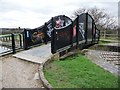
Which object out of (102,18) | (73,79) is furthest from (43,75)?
(102,18)

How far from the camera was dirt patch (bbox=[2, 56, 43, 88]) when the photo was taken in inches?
202

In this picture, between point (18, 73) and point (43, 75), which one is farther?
A: point (18, 73)

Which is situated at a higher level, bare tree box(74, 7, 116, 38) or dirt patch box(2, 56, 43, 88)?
bare tree box(74, 7, 116, 38)

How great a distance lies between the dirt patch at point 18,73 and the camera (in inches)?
202

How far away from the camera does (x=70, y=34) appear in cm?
950

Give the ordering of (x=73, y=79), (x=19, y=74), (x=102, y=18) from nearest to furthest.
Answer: (x=73, y=79), (x=19, y=74), (x=102, y=18)

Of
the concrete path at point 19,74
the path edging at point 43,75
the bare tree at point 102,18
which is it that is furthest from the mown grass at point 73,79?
the bare tree at point 102,18

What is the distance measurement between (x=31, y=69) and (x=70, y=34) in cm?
369

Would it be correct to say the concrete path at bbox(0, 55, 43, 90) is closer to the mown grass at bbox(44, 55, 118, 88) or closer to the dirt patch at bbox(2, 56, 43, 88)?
the dirt patch at bbox(2, 56, 43, 88)

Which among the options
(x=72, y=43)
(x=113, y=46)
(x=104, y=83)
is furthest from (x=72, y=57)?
(x=113, y=46)

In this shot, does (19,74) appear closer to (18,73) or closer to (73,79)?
(18,73)

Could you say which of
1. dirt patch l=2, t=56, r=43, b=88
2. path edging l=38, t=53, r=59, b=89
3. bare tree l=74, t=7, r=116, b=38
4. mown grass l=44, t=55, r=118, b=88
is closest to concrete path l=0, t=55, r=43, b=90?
dirt patch l=2, t=56, r=43, b=88

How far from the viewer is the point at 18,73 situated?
19.9 ft

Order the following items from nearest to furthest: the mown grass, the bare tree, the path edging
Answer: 1. the path edging
2. the mown grass
3. the bare tree
